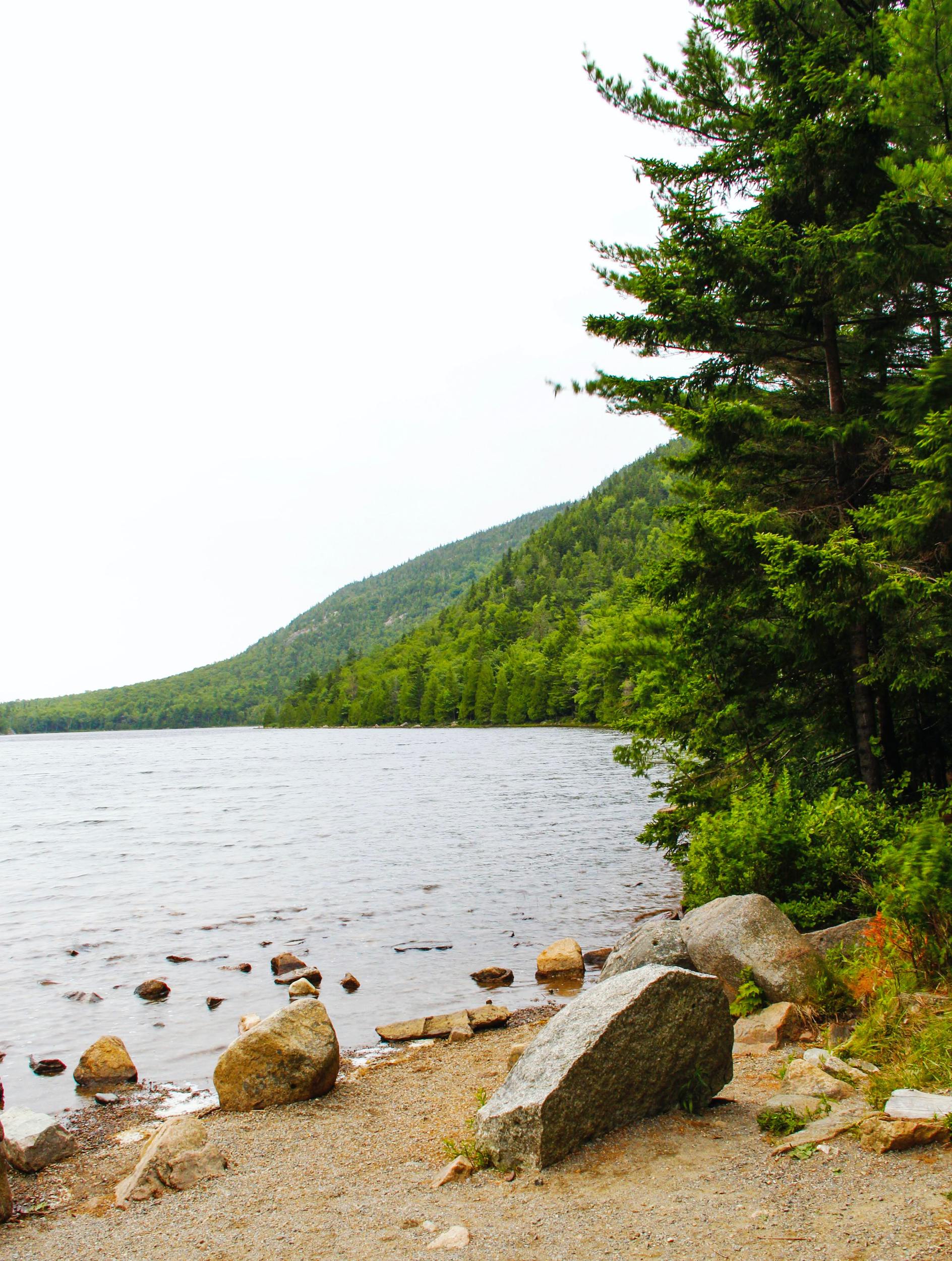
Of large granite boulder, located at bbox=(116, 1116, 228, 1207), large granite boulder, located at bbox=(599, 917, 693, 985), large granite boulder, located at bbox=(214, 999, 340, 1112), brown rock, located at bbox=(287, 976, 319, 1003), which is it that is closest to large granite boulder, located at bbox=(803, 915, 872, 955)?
large granite boulder, located at bbox=(599, 917, 693, 985)

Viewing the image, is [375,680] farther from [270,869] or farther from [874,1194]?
[874,1194]

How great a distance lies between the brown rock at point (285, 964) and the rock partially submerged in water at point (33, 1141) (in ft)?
19.3

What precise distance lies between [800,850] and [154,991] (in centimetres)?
979

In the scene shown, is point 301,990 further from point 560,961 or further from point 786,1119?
point 786,1119

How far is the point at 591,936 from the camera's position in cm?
1532

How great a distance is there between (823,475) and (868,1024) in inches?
281

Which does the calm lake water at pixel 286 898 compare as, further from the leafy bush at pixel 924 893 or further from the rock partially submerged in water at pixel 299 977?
the leafy bush at pixel 924 893

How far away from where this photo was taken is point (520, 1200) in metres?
5.22

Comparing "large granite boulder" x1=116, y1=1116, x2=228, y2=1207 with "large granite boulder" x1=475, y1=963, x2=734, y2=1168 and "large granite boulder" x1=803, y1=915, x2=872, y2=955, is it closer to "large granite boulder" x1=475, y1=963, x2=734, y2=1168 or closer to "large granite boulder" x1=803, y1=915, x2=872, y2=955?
"large granite boulder" x1=475, y1=963, x2=734, y2=1168

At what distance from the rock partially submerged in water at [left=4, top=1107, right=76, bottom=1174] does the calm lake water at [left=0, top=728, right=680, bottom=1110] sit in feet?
5.63

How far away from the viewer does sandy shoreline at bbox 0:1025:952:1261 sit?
4.33 meters

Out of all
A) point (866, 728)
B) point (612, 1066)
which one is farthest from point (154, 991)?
point (866, 728)

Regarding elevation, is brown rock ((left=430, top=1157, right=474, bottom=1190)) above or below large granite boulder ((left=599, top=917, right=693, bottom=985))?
above

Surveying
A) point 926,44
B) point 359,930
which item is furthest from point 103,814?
point 926,44
